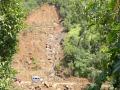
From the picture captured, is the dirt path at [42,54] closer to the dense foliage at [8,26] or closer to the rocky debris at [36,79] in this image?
the rocky debris at [36,79]

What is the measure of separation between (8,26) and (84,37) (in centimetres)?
1635

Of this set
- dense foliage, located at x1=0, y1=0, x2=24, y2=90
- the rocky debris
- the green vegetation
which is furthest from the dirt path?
dense foliage, located at x1=0, y1=0, x2=24, y2=90

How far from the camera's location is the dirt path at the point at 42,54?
80.1 ft

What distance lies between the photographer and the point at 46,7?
3406 centimetres

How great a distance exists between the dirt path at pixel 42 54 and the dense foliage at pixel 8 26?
40.3 ft

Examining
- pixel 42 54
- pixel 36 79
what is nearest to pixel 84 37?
pixel 42 54

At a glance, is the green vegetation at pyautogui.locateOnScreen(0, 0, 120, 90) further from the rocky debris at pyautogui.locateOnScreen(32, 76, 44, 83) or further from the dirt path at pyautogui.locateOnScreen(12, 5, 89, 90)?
the rocky debris at pyautogui.locateOnScreen(32, 76, 44, 83)

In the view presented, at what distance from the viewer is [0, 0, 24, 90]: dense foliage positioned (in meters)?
10.2

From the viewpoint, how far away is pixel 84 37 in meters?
26.4

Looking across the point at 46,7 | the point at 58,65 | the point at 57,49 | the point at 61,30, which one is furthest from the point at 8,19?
the point at 46,7

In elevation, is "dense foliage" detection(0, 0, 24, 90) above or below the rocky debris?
above

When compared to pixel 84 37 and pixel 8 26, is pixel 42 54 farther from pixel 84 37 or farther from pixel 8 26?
pixel 8 26

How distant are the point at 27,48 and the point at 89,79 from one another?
6801 mm

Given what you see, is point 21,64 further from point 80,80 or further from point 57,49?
point 80,80
